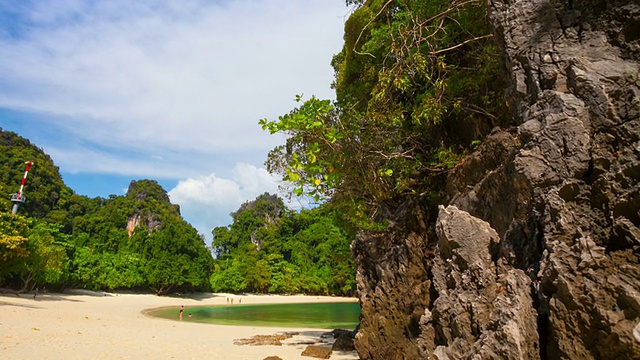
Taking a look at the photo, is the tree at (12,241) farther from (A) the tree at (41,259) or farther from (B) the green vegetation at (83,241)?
(A) the tree at (41,259)

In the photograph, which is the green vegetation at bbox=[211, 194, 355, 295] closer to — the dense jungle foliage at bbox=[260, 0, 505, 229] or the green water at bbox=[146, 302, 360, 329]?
the green water at bbox=[146, 302, 360, 329]

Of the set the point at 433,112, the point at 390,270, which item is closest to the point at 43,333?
the point at 390,270

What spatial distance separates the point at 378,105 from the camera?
326 inches

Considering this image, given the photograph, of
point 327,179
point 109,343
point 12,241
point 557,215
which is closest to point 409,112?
point 327,179

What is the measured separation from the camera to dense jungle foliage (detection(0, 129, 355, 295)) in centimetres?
3071

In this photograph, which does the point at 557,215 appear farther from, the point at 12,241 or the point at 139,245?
the point at 139,245

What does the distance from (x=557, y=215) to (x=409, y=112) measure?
5.50 m

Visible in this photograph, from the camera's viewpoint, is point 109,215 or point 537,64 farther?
point 109,215

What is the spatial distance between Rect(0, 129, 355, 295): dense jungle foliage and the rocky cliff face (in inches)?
1062

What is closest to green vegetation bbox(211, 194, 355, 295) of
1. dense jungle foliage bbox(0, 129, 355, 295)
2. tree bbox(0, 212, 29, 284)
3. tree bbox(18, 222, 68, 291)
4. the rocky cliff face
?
dense jungle foliage bbox(0, 129, 355, 295)

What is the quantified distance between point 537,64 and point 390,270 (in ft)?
16.5

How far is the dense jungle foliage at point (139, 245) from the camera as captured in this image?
30708 millimetres

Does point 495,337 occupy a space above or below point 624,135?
below

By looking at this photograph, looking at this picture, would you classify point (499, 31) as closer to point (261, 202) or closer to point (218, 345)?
point (218, 345)
